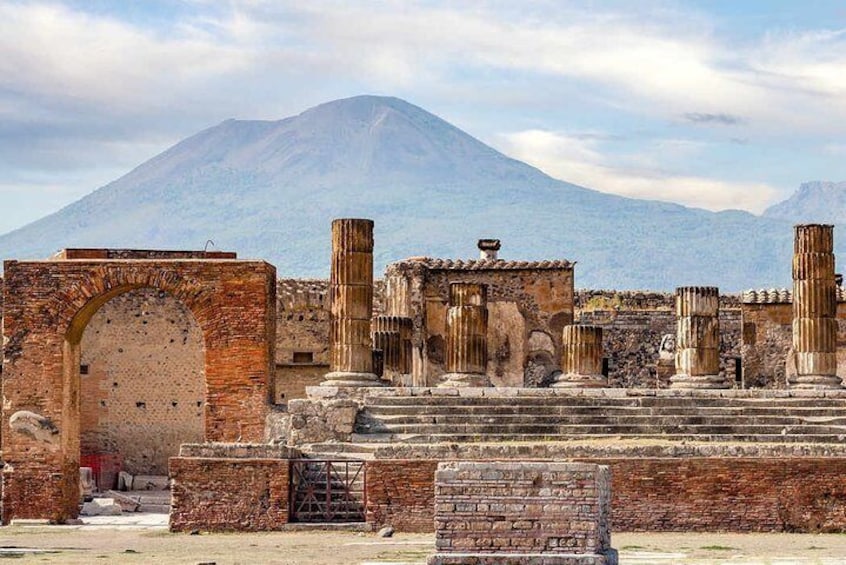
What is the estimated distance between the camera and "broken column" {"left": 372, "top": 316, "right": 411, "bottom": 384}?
3541 cm

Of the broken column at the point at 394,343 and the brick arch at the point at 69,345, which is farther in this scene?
the broken column at the point at 394,343

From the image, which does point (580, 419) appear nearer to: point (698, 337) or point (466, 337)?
point (466, 337)

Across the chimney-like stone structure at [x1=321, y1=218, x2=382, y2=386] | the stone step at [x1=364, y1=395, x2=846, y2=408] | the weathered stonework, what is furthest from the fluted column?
the weathered stonework

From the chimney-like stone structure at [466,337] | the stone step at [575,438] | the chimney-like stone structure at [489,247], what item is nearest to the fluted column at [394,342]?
the chimney-like stone structure at [466,337]

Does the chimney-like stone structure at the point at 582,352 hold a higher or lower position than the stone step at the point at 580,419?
higher

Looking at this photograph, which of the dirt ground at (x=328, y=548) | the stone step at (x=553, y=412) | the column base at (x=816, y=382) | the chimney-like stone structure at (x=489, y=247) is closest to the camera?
the dirt ground at (x=328, y=548)

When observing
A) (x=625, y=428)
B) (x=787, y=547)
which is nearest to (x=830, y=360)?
(x=625, y=428)

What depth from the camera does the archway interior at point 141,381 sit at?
41312 mm

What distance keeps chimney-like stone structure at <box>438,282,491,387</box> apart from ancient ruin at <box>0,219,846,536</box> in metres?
0.04

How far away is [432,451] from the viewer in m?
26.4

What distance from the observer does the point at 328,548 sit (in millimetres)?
23125

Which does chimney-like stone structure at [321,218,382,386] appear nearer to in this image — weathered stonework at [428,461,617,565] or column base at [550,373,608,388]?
column base at [550,373,608,388]

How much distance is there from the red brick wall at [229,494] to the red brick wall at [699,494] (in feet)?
3.97

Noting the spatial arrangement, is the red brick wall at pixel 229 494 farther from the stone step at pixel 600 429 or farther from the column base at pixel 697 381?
the column base at pixel 697 381
